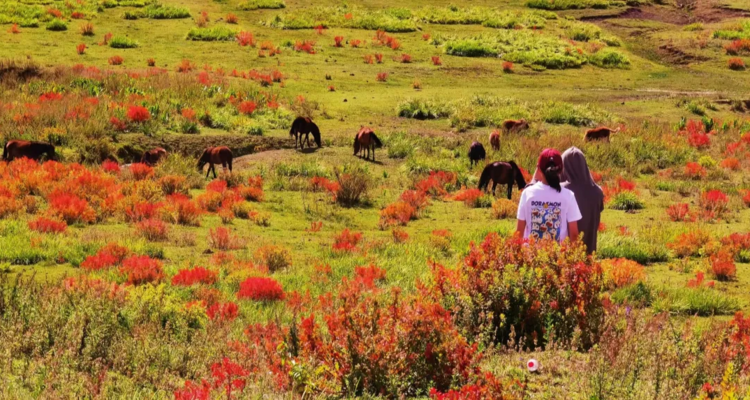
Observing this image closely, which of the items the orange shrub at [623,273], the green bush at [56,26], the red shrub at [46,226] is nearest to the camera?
the orange shrub at [623,273]

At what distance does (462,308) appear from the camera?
741 centimetres

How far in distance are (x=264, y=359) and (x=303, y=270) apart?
16.2 ft

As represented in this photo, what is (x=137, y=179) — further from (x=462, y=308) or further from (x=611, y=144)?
(x=611, y=144)

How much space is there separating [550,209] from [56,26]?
129ft

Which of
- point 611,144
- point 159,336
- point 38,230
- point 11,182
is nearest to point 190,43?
point 611,144

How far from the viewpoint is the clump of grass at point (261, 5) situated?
53.8m

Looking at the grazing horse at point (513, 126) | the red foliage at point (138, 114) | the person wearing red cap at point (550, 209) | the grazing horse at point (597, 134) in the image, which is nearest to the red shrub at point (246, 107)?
the red foliage at point (138, 114)

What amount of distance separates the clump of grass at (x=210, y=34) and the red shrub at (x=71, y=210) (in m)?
30.2

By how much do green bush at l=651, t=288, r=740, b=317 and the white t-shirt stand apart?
223 cm

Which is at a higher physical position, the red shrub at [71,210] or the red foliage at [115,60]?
the red foliage at [115,60]

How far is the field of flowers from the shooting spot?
608 cm

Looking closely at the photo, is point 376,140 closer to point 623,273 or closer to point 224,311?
point 623,273

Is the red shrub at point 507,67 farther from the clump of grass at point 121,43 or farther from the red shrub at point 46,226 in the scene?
the red shrub at point 46,226

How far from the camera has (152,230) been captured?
12906 mm
